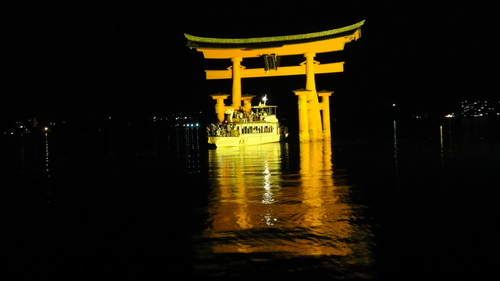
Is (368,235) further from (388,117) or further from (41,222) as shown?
(388,117)

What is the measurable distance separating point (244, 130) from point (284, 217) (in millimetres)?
23352

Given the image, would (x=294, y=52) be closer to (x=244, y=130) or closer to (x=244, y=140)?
(x=244, y=130)

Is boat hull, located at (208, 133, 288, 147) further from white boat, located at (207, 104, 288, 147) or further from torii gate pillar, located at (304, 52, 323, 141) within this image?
torii gate pillar, located at (304, 52, 323, 141)

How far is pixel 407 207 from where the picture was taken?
29.8ft

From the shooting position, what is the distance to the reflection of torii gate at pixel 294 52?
2996 cm

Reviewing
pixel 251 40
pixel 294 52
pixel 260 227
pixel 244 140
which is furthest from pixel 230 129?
pixel 260 227

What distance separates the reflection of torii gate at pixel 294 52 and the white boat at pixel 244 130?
1586mm

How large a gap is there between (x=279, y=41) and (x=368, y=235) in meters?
25.5

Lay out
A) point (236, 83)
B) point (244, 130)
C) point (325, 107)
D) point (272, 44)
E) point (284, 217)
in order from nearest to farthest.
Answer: point (284, 217), point (272, 44), point (244, 130), point (236, 83), point (325, 107)

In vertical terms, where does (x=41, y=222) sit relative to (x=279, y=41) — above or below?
below

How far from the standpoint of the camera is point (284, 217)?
825 centimetres

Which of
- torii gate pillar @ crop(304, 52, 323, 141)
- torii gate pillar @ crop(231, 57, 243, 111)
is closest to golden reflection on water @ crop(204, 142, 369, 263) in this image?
torii gate pillar @ crop(304, 52, 323, 141)

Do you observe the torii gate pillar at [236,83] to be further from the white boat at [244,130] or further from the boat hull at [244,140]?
the boat hull at [244,140]

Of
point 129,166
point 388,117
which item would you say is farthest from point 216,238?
point 388,117
